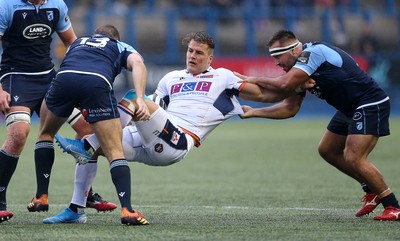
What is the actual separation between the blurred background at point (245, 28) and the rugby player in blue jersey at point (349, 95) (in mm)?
16757

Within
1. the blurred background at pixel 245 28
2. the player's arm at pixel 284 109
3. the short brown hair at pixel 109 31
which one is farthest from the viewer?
the blurred background at pixel 245 28

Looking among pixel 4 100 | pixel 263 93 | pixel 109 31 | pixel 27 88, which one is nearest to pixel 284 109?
pixel 263 93

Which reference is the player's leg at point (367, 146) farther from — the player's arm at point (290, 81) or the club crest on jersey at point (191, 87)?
the club crest on jersey at point (191, 87)

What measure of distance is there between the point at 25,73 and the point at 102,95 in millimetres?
1400

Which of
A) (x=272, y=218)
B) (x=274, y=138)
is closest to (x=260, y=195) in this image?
(x=272, y=218)

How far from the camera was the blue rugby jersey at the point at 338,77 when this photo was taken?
354 inches

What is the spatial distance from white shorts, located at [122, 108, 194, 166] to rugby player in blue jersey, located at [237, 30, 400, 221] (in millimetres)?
815

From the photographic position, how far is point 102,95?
8242mm

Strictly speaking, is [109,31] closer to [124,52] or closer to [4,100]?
[124,52]

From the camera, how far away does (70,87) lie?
8250mm

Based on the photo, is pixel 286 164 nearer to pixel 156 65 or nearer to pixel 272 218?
pixel 272 218

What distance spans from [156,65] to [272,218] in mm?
17723

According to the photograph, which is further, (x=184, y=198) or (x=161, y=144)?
(x=184, y=198)

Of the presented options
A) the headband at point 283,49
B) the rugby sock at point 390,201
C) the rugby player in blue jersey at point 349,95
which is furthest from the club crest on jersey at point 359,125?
the headband at point 283,49
